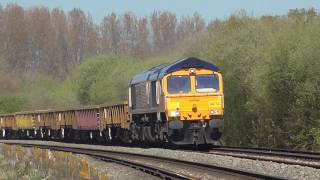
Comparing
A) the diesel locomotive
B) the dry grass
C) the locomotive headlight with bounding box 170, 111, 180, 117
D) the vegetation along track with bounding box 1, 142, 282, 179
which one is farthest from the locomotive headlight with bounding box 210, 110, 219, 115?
the dry grass

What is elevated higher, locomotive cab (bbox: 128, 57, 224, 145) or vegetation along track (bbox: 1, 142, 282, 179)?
locomotive cab (bbox: 128, 57, 224, 145)

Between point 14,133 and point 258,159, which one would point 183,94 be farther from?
point 14,133

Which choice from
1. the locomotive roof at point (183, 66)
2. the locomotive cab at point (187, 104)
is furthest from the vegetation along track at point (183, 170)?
the locomotive roof at point (183, 66)

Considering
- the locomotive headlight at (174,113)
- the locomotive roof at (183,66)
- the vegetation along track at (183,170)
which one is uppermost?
the locomotive roof at (183,66)

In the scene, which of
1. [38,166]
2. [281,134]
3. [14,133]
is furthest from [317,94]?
[14,133]

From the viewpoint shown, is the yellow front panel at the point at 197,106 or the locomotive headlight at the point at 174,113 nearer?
the locomotive headlight at the point at 174,113

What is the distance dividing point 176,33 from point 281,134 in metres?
89.3

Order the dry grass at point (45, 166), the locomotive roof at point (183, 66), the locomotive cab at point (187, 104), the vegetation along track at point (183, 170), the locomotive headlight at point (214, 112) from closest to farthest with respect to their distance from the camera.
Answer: the vegetation along track at point (183, 170)
the dry grass at point (45, 166)
the locomotive cab at point (187, 104)
the locomotive headlight at point (214, 112)
the locomotive roof at point (183, 66)

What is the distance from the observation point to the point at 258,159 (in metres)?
17.4

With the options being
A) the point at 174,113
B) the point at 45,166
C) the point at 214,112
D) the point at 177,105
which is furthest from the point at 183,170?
the point at 214,112

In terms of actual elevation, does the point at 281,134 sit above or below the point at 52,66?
below

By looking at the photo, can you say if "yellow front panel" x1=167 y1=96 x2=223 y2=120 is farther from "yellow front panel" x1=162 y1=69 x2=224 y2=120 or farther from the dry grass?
the dry grass

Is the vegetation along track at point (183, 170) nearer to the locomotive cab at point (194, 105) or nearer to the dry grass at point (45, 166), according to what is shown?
the dry grass at point (45, 166)

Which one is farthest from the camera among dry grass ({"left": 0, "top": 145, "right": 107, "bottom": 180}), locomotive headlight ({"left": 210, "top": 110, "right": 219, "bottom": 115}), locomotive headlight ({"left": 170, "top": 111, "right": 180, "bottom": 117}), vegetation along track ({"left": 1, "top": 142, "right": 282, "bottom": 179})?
locomotive headlight ({"left": 210, "top": 110, "right": 219, "bottom": 115})
